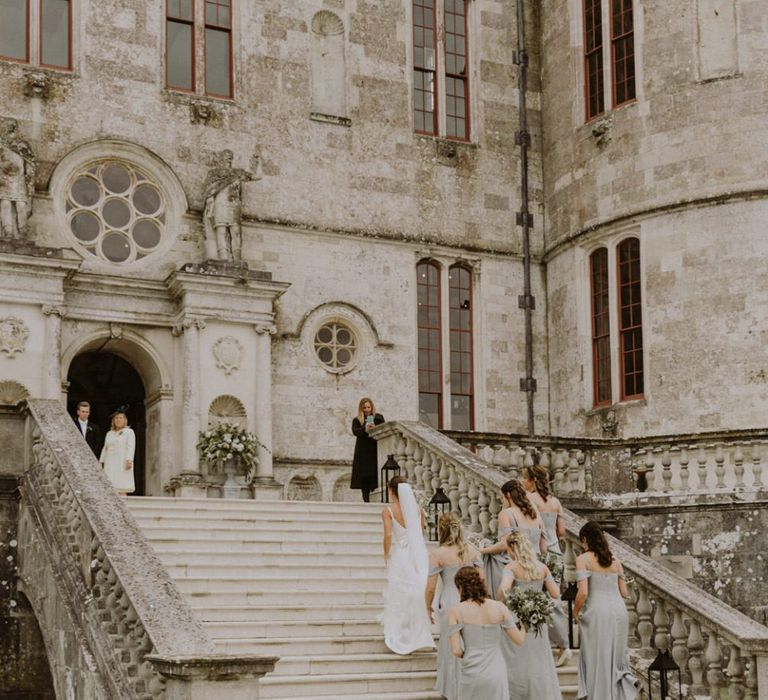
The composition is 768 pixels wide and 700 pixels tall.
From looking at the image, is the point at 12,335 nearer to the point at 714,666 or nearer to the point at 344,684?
the point at 344,684

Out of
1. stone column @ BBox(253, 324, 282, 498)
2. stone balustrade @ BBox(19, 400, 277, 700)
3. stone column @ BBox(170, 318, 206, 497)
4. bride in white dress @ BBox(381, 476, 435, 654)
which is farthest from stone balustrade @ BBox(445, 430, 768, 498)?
stone balustrade @ BBox(19, 400, 277, 700)

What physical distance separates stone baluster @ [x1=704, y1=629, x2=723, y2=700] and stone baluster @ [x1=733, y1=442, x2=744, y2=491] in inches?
230

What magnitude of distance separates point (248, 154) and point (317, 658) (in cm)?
1031

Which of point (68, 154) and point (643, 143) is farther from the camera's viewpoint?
point (643, 143)

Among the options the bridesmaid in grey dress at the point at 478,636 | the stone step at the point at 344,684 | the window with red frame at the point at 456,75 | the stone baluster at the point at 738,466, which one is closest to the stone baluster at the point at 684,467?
the stone baluster at the point at 738,466

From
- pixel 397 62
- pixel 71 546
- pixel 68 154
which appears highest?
pixel 397 62

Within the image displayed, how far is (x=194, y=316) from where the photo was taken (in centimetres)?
1855

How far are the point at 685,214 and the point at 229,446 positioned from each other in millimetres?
7154

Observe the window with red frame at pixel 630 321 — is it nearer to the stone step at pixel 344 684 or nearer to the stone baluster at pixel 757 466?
the stone baluster at pixel 757 466

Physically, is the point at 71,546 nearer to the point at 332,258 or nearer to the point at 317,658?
the point at 317,658

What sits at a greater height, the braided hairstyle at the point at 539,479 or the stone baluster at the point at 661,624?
the braided hairstyle at the point at 539,479

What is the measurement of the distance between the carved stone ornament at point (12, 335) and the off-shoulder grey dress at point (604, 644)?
938cm

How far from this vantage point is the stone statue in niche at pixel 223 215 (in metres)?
19.0

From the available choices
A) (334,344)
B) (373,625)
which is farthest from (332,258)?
(373,625)
